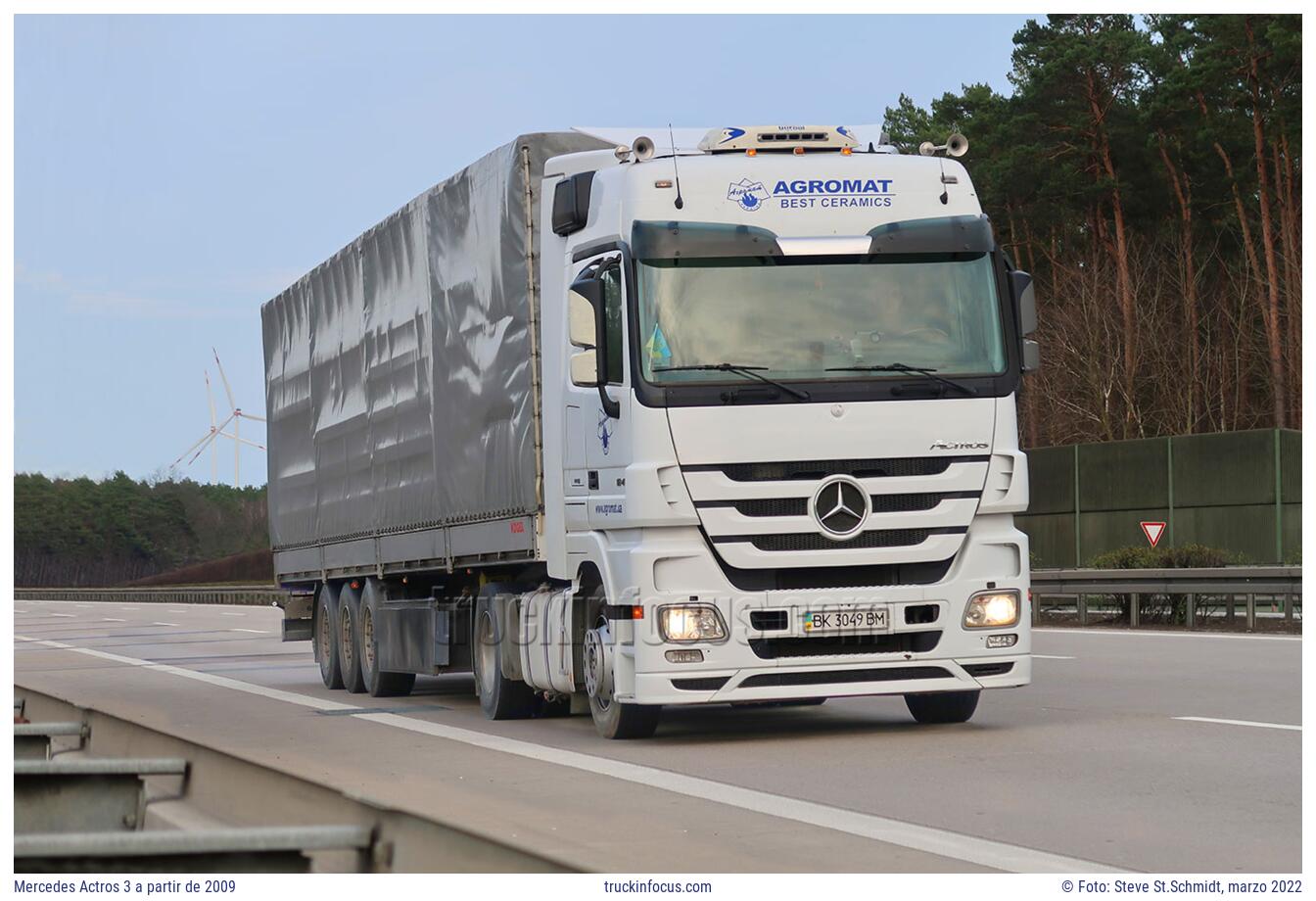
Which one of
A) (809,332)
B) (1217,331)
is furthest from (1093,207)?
(809,332)

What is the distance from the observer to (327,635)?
20359 millimetres

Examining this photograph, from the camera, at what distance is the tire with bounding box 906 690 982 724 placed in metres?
13.3

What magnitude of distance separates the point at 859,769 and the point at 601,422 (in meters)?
2.78

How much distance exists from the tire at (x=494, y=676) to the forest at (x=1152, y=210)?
113 feet

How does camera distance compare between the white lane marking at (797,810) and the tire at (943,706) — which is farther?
the tire at (943,706)

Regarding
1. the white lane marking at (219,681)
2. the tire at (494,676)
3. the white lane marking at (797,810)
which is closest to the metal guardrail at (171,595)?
the white lane marking at (219,681)

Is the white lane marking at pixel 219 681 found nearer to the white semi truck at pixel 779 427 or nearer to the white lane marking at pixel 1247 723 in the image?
Result: the white semi truck at pixel 779 427

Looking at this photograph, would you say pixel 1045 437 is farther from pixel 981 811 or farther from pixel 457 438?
pixel 981 811

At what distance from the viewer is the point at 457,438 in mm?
15664

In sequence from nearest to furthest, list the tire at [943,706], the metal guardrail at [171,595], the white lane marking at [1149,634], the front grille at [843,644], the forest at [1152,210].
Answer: the front grille at [843,644]
the tire at [943,706]
the white lane marking at [1149,634]
the forest at [1152,210]
the metal guardrail at [171,595]

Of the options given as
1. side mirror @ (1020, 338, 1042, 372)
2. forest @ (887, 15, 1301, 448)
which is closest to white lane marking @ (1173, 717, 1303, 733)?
side mirror @ (1020, 338, 1042, 372)

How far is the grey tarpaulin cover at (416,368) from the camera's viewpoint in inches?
560

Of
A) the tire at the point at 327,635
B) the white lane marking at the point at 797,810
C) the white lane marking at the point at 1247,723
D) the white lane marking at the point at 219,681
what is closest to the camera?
the white lane marking at the point at 797,810
